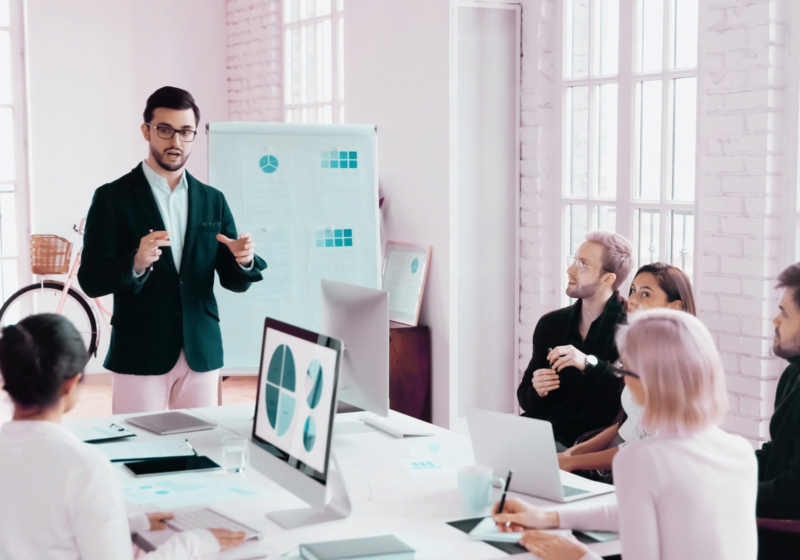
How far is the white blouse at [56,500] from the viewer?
Result: 5.09 ft

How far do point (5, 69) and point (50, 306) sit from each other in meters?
1.64

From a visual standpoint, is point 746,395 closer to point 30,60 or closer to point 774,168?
point 774,168

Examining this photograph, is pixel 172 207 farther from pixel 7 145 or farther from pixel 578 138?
pixel 7 145

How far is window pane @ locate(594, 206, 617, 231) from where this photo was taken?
3.99 meters

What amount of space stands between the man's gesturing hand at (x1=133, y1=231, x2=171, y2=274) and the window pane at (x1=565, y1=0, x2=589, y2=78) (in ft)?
7.11

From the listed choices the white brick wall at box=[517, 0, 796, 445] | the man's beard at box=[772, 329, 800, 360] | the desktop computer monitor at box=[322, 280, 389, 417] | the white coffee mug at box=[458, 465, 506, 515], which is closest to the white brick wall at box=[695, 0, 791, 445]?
the white brick wall at box=[517, 0, 796, 445]

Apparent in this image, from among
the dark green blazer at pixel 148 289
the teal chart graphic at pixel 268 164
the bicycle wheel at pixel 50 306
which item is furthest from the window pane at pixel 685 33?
the bicycle wheel at pixel 50 306

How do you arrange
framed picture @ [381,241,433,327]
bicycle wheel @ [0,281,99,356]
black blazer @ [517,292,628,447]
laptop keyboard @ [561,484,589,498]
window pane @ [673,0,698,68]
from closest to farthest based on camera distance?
1. laptop keyboard @ [561,484,589,498]
2. black blazer @ [517,292,628,447]
3. window pane @ [673,0,698,68]
4. framed picture @ [381,241,433,327]
5. bicycle wheel @ [0,281,99,356]

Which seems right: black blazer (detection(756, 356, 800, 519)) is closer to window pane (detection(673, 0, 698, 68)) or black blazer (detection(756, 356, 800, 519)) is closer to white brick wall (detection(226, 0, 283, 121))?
window pane (detection(673, 0, 698, 68))

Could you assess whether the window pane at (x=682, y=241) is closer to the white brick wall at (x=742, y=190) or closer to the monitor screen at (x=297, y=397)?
the white brick wall at (x=742, y=190)

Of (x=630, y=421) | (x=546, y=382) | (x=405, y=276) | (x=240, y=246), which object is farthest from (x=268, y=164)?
(x=630, y=421)

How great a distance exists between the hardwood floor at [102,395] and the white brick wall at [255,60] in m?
1.94

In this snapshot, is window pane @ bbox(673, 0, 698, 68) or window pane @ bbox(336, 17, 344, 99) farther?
window pane @ bbox(336, 17, 344, 99)

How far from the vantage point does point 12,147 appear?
20.5ft
